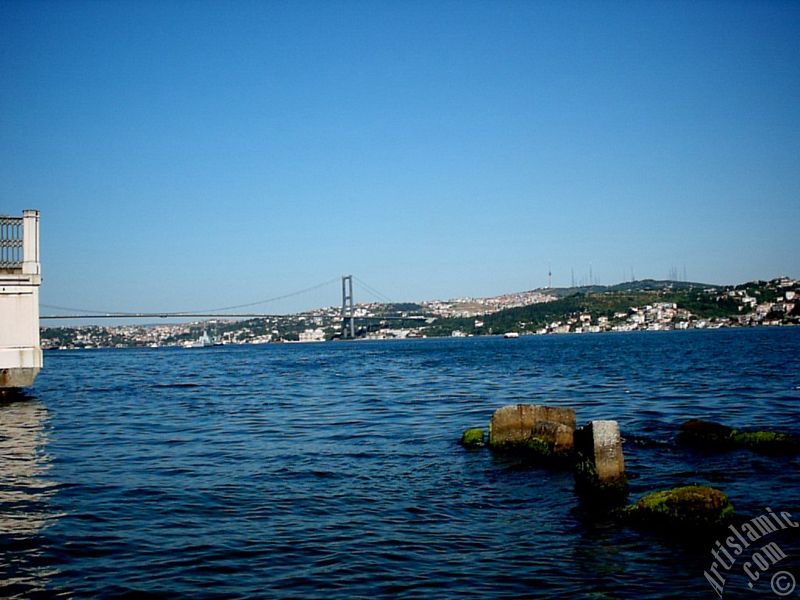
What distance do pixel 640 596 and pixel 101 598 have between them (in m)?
5.48

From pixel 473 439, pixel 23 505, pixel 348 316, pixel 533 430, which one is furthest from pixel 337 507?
pixel 348 316

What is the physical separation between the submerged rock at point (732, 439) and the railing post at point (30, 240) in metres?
22.2

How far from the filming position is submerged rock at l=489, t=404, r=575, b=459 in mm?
14891

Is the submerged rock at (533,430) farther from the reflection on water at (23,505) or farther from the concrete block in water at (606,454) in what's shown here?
the reflection on water at (23,505)

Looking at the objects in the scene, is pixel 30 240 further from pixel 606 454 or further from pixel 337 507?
pixel 606 454

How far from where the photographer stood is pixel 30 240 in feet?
84.4

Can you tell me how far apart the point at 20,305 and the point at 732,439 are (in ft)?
75.8

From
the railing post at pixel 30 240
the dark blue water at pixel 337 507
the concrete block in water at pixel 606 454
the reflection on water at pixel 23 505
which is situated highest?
the railing post at pixel 30 240

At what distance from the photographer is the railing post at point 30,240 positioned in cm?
2567

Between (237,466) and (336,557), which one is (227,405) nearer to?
(237,466)

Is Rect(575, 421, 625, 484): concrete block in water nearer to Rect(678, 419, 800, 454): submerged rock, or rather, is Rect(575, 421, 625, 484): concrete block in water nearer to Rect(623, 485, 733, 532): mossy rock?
Rect(623, 485, 733, 532): mossy rock

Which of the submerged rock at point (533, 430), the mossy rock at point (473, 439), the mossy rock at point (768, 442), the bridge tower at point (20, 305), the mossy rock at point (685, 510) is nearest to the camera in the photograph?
the mossy rock at point (685, 510)

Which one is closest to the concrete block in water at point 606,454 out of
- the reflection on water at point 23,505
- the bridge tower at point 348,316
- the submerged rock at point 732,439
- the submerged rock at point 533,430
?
the submerged rock at point 533,430

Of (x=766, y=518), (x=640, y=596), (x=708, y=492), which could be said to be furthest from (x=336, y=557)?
(x=766, y=518)
